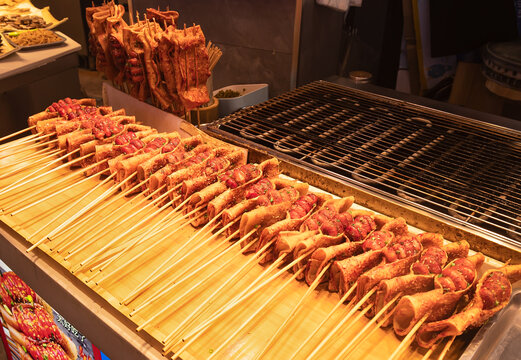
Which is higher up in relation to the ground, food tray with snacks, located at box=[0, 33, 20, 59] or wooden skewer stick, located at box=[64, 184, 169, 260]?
food tray with snacks, located at box=[0, 33, 20, 59]

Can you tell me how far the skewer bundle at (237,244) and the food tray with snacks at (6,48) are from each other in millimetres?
2300

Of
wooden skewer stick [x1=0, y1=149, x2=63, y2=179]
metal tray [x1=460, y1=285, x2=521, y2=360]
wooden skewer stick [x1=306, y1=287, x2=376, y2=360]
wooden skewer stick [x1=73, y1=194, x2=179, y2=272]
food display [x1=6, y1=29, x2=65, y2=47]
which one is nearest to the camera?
wooden skewer stick [x1=306, y1=287, x2=376, y2=360]

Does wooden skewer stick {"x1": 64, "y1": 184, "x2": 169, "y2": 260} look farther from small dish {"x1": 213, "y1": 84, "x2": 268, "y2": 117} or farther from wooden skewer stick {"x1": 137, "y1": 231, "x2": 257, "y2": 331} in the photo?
small dish {"x1": 213, "y1": 84, "x2": 268, "y2": 117}

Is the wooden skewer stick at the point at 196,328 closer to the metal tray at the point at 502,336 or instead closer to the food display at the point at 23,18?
the metal tray at the point at 502,336

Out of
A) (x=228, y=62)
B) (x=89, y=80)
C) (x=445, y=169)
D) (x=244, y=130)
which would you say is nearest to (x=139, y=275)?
(x=244, y=130)

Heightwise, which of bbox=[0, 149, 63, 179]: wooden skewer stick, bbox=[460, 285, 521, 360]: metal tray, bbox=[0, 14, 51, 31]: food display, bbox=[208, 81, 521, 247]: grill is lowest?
bbox=[460, 285, 521, 360]: metal tray

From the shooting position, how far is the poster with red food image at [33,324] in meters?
2.91

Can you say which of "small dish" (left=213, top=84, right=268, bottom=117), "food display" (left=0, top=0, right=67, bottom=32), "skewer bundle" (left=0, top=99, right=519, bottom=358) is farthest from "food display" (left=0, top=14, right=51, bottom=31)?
"skewer bundle" (left=0, top=99, right=519, bottom=358)

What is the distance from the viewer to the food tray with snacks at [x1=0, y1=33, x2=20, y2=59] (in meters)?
5.09

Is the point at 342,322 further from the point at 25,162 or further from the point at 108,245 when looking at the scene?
the point at 25,162

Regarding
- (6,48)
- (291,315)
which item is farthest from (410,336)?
(6,48)

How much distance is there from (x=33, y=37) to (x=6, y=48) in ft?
2.07

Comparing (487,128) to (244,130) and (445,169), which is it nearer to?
(445,169)

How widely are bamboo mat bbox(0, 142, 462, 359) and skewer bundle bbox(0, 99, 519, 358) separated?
0.7 inches
